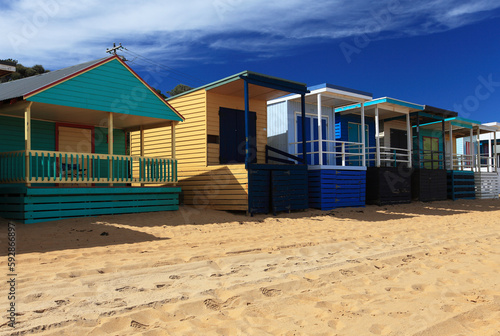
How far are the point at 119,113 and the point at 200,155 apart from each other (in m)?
3.11

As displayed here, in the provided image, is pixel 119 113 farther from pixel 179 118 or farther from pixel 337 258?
pixel 337 258

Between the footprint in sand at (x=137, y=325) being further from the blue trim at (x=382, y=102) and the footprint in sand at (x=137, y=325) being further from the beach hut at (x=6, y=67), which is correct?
the blue trim at (x=382, y=102)

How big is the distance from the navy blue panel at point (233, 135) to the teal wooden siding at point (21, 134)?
17.6 feet

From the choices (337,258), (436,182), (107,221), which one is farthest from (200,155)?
(436,182)

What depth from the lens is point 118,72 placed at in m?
11.5


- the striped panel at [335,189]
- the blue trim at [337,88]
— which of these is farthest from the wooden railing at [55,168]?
the blue trim at [337,88]

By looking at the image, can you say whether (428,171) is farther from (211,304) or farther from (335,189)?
(211,304)

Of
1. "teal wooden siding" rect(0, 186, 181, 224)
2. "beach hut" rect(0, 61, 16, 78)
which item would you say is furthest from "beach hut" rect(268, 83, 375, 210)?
"beach hut" rect(0, 61, 16, 78)

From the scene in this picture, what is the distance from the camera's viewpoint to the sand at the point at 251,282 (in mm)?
3430

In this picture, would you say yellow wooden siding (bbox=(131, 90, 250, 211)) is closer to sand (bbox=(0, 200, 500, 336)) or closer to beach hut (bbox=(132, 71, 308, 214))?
beach hut (bbox=(132, 71, 308, 214))

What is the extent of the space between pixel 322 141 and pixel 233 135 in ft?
11.8

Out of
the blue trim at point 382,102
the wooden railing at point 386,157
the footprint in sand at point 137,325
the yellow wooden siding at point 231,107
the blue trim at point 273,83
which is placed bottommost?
the footprint in sand at point 137,325

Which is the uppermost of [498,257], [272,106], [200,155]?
[272,106]

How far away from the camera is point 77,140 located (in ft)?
44.2
